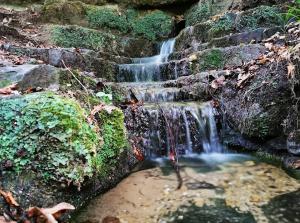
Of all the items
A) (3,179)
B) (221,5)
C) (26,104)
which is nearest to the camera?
(3,179)

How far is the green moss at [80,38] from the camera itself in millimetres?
9509

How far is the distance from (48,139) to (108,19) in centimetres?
924

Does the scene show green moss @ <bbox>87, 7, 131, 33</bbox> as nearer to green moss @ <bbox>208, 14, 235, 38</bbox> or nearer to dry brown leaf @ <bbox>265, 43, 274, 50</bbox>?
green moss @ <bbox>208, 14, 235, 38</bbox>

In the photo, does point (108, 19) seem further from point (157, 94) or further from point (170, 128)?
point (170, 128)

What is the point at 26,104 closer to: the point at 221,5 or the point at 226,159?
the point at 226,159

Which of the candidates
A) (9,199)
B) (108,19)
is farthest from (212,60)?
(108,19)

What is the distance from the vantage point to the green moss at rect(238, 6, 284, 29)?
7617 mm

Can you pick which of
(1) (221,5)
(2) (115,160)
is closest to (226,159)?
(2) (115,160)

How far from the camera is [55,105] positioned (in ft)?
9.73

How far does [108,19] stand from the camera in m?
11.4

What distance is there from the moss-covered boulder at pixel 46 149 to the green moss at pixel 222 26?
5916 millimetres

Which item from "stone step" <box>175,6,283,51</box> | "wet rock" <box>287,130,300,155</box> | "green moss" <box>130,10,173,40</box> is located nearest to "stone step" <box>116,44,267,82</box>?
"stone step" <box>175,6,283,51</box>

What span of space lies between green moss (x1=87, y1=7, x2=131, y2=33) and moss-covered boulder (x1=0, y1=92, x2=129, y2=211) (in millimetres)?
8605

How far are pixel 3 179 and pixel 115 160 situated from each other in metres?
1.28
